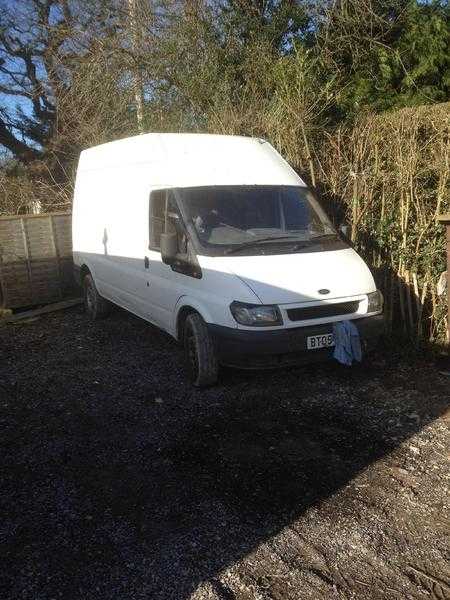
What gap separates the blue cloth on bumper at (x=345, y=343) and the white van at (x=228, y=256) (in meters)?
0.08

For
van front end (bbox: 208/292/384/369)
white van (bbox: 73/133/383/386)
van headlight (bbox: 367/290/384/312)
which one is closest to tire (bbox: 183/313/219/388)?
white van (bbox: 73/133/383/386)

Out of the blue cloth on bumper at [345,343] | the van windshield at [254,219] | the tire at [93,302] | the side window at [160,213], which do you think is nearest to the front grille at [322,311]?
the blue cloth on bumper at [345,343]

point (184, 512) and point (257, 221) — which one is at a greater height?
point (257, 221)

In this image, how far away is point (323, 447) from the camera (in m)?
4.12

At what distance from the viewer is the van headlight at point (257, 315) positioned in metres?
4.78

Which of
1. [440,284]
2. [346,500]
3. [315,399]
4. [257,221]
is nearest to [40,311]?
[257,221]

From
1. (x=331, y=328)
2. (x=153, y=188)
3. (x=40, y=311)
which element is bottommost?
(x=40, y=311)

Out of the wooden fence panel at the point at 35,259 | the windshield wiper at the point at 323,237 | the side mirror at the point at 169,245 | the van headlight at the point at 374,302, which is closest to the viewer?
the van headlight at the point at 374,302

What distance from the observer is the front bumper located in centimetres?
477

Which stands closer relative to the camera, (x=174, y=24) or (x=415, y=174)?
(x=415, y=174)

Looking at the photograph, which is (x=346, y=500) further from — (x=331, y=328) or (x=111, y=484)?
(x=331, y=328)

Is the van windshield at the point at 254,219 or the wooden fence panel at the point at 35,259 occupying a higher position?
the van windshield at the point at 254,219

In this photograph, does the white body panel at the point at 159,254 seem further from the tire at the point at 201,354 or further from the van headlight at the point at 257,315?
the tire at the point at 201,354

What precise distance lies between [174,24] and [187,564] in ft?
37.3
